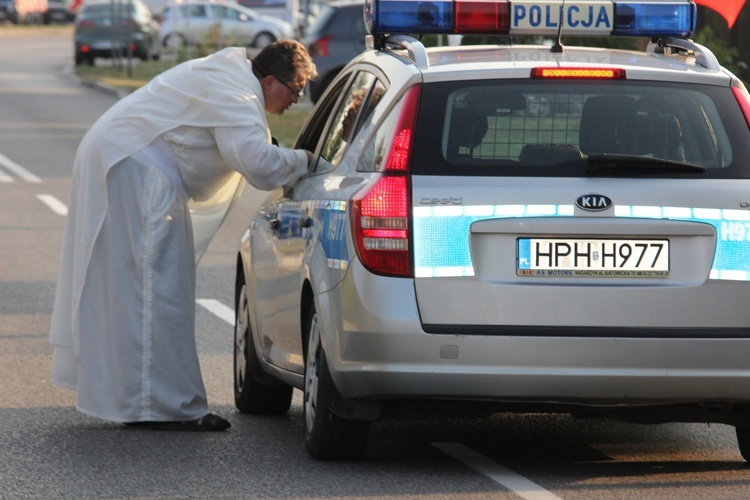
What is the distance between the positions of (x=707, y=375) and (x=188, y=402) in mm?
2267

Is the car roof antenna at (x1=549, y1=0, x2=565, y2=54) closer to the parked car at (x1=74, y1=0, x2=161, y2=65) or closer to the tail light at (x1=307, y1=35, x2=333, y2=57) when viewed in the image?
the tail light at (x1=307, y1=35, x2=333, y2=57)

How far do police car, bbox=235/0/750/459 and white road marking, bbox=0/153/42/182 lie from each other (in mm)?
13188

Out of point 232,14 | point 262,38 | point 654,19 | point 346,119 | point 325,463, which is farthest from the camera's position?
point 232,14

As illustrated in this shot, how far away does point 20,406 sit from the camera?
7.38 metres

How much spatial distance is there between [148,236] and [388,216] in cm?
157

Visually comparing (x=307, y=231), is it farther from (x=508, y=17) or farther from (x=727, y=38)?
(x=727, y=38)

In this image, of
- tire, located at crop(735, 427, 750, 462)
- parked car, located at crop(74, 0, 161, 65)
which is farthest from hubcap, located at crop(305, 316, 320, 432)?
parked car, located at crop(74, 0, 161, 65)

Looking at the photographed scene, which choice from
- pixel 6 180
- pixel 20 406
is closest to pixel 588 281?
pixel 20 406

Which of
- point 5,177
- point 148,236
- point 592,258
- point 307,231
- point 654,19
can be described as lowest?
point 5,177

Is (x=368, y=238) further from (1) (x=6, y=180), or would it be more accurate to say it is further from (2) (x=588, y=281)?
(1) (x=6, y=180)

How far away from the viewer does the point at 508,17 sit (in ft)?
21.4

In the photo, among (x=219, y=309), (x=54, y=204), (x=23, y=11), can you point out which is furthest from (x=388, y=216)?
(x=23, y=11)

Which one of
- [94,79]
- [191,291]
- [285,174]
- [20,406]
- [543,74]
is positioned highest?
[543,74]

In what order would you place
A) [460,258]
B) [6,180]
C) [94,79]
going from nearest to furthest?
1. [460,258]
2. [6,180]
3. [94,79]
